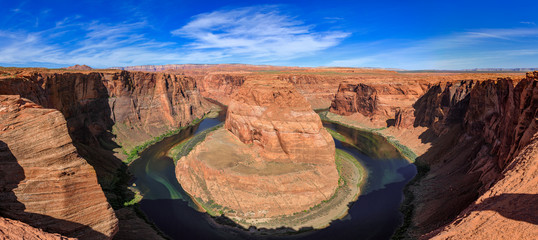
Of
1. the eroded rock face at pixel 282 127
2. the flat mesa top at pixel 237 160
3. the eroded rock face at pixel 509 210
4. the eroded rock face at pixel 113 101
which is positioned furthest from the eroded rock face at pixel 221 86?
the eroded rock face at pixel 509 210

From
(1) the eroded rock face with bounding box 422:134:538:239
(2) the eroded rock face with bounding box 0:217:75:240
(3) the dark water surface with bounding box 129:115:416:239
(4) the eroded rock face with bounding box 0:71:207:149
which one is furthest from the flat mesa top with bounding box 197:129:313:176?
(4) the eroded rock face with bounding box 0:71:207:149

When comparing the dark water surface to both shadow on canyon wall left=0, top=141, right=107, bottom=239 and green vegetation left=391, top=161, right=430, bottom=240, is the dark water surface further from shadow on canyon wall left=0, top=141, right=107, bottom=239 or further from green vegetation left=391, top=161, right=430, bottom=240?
shadow on canyon wall left=0, top=141, right=107, bottom=239

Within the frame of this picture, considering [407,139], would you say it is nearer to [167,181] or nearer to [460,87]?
[460,87]

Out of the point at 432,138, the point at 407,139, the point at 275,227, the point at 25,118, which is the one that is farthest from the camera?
the point at 407,139

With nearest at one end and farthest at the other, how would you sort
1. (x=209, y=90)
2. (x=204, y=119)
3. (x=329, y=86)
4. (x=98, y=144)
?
(x=98, y=144) < (x=204, y=119) < (x=329, y=86) < (x=209, y=90)

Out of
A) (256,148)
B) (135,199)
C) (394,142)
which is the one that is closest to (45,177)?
(135,199)

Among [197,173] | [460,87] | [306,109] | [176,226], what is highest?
[460,87]

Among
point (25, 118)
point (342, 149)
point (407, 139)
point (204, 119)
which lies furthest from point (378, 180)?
point (204, 119)
